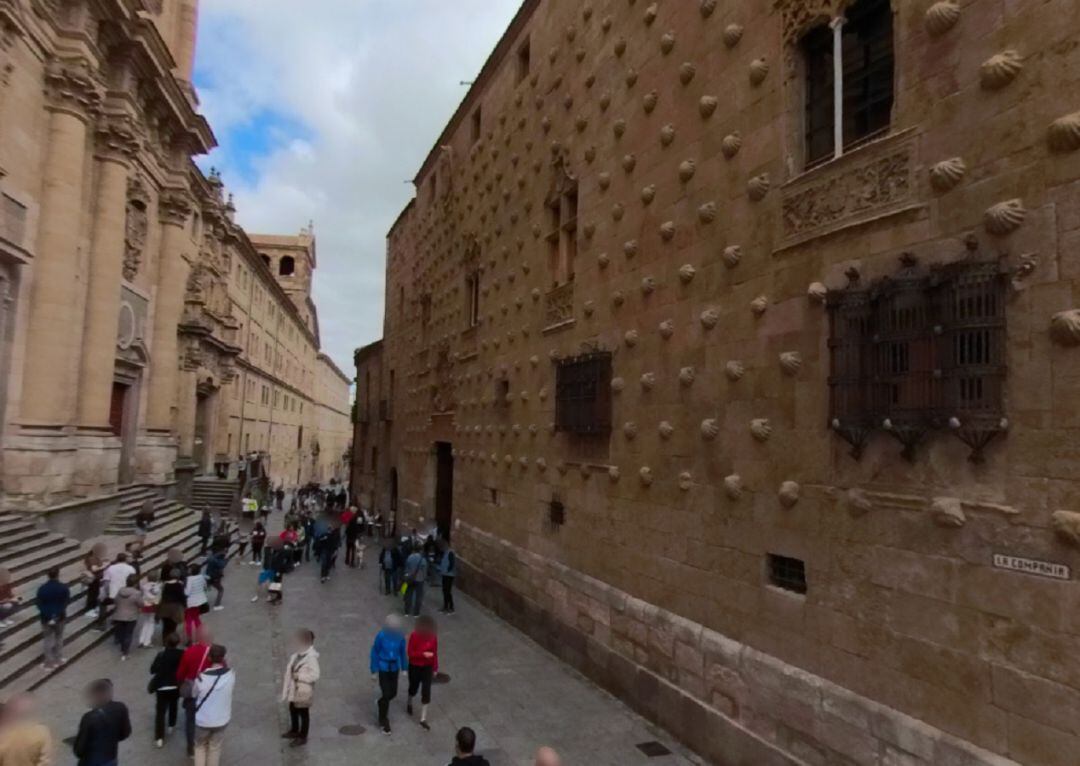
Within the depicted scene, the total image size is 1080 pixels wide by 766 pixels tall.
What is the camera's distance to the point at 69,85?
15.2 metres

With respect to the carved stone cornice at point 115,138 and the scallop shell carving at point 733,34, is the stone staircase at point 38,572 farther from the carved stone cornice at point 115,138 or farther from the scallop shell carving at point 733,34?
the scallop shell carving at point 733,34

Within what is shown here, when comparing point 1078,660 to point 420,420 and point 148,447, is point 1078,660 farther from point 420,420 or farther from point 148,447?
point 148,447

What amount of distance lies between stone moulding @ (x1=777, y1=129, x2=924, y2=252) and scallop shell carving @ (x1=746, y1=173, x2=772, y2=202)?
256 mm

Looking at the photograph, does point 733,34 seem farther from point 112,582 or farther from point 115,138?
point 115,138

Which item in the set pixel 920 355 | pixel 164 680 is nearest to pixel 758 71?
pixel 920 355

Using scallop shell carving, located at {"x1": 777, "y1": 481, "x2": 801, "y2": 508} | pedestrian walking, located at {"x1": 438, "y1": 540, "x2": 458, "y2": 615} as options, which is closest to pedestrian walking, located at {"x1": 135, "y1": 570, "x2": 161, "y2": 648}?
pedestrian walking, located at {"x1": 438, "y1": 540, "x2": 458, "y2": 615}

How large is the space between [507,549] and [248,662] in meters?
5.20

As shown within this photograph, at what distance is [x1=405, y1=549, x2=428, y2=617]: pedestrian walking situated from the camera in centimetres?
1378

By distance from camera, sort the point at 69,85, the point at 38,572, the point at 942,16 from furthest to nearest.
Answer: the point at 69,85
the point at 38,572
the point at 942,16

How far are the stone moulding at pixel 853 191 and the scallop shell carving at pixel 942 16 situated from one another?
785mm

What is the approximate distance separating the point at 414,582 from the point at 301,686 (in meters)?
6.25

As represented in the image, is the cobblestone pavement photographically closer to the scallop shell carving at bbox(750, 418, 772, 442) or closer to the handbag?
the handbag

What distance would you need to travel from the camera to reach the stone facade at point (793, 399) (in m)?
4.85

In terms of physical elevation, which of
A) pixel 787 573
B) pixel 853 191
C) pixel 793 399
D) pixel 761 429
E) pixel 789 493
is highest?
pixel 853 191
